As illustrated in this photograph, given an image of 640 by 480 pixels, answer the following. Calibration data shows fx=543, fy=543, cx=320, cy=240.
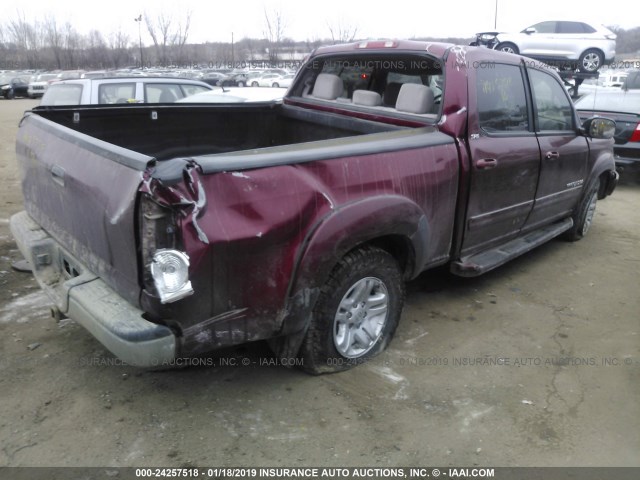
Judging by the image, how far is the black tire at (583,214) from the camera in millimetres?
5484

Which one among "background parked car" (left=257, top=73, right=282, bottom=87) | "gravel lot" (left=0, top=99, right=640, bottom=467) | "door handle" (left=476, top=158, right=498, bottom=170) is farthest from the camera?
"background parked car" (left=257, top=73, right=282, bottom=87)

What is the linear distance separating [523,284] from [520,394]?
5.81ft

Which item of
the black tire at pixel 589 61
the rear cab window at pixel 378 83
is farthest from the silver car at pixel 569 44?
the rear cab window at pixel 378 83

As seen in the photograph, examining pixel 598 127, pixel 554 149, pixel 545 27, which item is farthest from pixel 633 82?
pixel 554 149

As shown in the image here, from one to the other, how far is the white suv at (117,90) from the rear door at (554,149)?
5.48m

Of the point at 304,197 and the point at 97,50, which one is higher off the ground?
the point at 97,50

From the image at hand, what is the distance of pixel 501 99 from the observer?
3953 millimetres

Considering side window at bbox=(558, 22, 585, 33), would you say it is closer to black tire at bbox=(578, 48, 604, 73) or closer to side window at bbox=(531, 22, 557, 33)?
side window at bbox=(531, 22, 557, 33)

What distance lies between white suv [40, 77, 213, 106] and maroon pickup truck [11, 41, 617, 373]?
3570 millimetres

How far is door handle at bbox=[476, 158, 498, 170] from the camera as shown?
3.60 metres

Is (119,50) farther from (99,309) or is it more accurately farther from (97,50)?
(99,309)

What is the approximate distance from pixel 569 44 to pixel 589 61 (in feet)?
2.39

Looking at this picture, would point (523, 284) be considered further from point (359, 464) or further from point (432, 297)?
point (359, 464)

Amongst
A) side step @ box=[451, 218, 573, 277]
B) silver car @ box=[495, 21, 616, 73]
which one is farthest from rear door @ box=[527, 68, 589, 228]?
silver car @ box=[495, 21, 616, 73]
